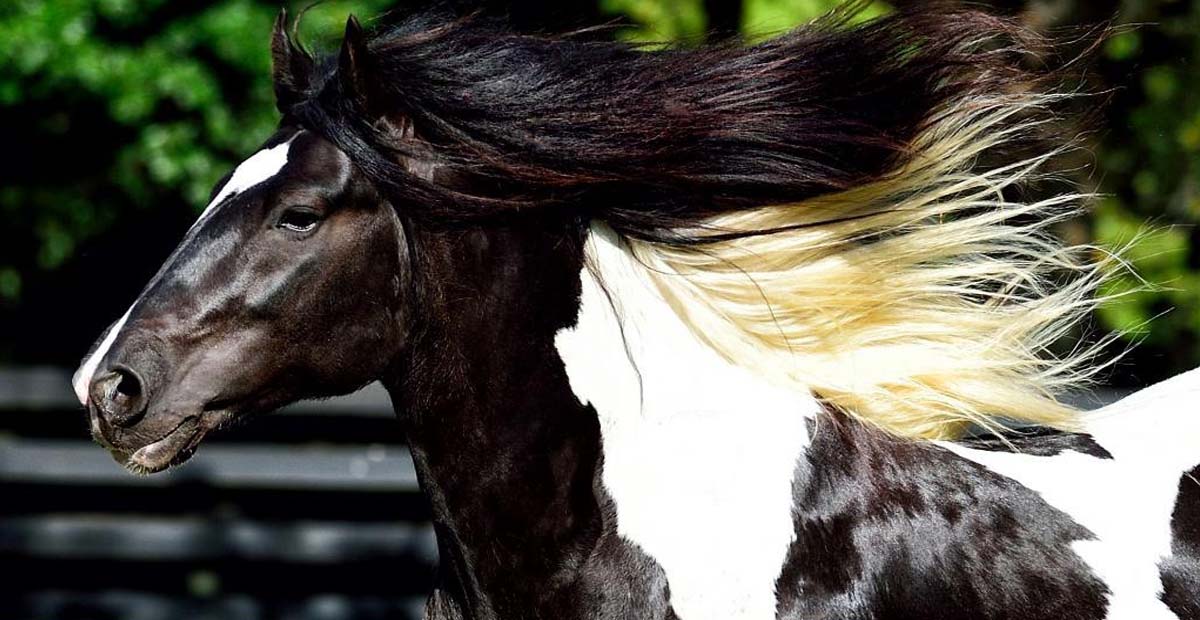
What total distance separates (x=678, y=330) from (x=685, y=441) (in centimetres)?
23

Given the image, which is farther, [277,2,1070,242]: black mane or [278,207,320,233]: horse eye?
[277,2,1070,242]: black mane

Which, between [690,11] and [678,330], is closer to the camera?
[678,330]

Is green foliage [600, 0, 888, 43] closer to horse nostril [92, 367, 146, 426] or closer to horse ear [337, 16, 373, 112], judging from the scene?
horse ear [337, 16, 373, 112]

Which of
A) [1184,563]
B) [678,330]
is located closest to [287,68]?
[678,330]

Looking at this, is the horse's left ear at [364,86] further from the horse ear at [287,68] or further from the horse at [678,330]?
the horse ear at [287,68]

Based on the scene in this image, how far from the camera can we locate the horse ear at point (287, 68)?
8.80 feet

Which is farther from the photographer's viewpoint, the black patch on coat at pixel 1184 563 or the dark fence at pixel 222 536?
the dark fence at pixel 222 536

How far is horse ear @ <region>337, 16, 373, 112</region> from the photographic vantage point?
241 centimetres

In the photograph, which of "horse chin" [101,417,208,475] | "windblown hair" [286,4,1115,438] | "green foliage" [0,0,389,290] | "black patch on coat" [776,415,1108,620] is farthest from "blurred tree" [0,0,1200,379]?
"horse chin" [101,417,208,475]

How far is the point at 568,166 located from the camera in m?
2.54

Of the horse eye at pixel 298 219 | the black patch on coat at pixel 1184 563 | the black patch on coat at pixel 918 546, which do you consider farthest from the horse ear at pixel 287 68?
the black patch on coat at pixel 1184 563

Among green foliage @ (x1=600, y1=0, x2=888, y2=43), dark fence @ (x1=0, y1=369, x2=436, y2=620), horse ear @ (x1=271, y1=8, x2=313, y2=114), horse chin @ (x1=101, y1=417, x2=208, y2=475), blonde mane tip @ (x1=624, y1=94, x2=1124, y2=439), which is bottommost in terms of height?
dark fence @ (x1=0, y1=369, x2=436, y2=620)

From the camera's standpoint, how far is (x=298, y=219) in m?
2.38

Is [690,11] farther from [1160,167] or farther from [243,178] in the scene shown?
[243,178]
